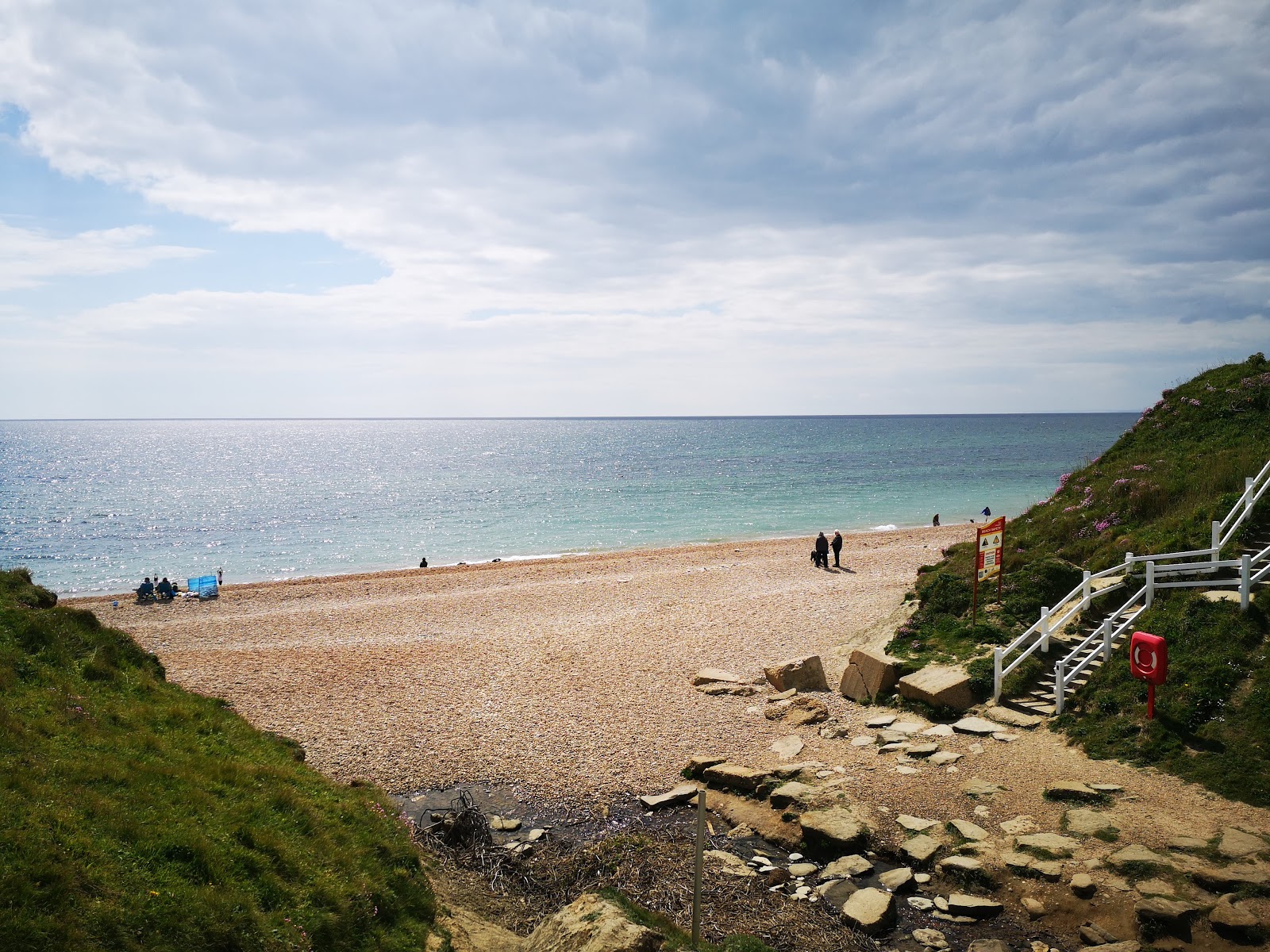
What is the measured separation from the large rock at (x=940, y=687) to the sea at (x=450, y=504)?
113ft

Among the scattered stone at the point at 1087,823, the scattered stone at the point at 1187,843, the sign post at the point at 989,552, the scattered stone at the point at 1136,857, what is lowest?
the scattered stone at the point at 1087,823

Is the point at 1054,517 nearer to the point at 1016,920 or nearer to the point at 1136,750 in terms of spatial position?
the point at 1136,750

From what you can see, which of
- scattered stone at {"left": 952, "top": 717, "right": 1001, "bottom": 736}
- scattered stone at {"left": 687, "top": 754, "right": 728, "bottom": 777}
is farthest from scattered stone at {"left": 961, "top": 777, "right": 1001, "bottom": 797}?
scattered stone at {"left": 687, "top": 754, "right": 728, "bottom": 777}

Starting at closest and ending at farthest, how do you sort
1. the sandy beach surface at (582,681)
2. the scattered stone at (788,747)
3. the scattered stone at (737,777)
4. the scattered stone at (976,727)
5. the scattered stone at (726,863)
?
1. the scattered stone at (726,863)
2. the sandy beach surface at (582,681)
3. the scattered stone at (737,777)
4. the scattered stone at (976,727)
5. the scattered stone at (788,747)

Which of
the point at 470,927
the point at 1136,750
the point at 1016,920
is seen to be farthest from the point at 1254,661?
the point at 470,927

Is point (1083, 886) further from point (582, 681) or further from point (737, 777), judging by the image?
point (582, 681)

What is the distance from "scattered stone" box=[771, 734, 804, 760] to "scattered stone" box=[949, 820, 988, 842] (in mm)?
3406

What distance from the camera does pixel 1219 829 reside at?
900 cm

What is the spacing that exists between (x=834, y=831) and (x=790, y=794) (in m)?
1.32

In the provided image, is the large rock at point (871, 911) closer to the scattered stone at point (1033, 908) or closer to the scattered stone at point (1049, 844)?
the scattered stone at point (1033, 908)

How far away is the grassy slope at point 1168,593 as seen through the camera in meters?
10.9

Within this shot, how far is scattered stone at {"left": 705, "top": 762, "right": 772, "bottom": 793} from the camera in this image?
1195 centimetres

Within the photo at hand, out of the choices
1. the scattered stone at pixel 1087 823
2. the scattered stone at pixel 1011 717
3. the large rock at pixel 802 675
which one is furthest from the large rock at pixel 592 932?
the large rock at pixel 802 675

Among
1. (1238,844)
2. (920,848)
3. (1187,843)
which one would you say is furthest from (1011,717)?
(920,848)
